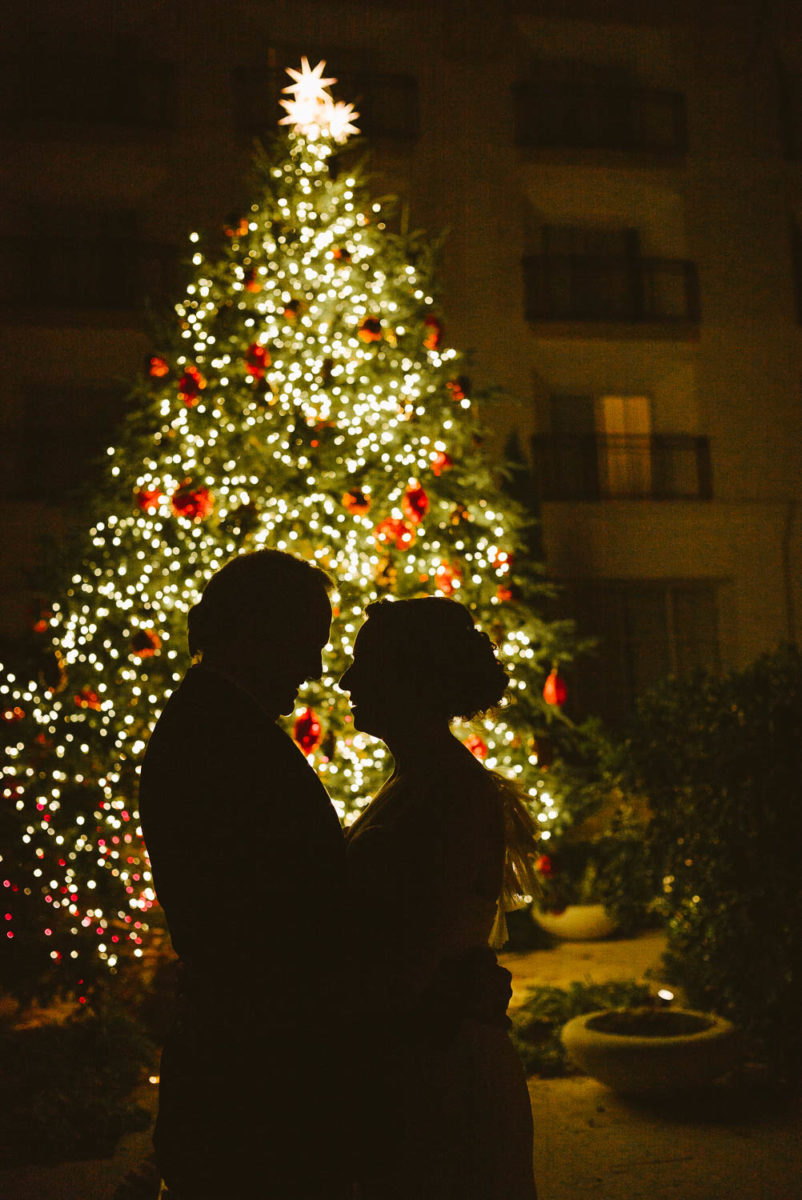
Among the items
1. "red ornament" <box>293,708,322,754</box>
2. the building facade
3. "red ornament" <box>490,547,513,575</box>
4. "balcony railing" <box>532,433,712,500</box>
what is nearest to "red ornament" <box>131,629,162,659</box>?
"red ornament" <box>293,708,322,754</box>

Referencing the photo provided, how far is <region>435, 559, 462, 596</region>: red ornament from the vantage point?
581 cm

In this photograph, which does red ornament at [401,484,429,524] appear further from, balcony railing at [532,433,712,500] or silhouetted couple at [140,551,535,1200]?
balcony railing at [532,433,712,500]

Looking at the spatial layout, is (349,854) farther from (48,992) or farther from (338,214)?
(338,214)

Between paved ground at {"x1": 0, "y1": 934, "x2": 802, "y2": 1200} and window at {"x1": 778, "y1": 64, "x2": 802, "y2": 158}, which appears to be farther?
window at {"x1": 778, "y1": 64, "x2": 802, "y2": 158}

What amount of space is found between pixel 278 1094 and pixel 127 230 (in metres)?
Result: 15.0

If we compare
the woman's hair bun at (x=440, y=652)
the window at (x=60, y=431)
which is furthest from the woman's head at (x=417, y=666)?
the window at (x=60, y=431)

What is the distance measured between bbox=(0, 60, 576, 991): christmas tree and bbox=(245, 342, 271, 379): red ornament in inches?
0.5

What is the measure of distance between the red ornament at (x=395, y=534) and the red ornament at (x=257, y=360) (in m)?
1.01

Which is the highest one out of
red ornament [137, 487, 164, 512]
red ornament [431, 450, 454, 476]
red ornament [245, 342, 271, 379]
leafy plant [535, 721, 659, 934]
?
red ornament [245, 342, 271, 379]

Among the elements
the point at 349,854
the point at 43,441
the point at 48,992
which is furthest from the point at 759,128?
the point at 349,854

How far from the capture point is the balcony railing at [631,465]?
15508 mm

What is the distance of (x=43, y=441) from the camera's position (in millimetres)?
14406

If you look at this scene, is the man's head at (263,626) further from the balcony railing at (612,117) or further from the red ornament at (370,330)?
the balcony railing at (612,117)

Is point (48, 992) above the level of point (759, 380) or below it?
below
